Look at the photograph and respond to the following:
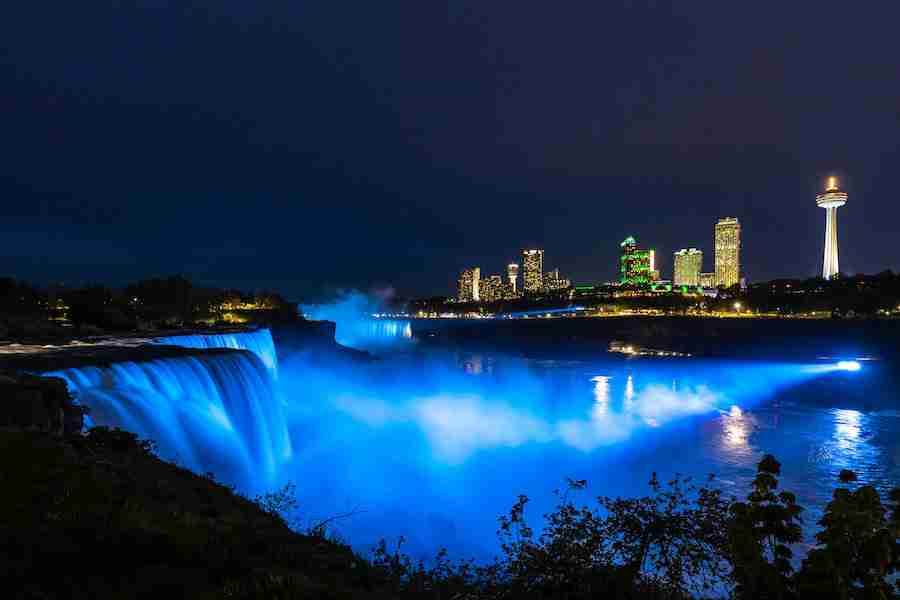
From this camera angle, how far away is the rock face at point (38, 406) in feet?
34.2

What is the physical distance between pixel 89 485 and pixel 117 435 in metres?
4.61

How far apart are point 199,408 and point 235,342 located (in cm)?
1640

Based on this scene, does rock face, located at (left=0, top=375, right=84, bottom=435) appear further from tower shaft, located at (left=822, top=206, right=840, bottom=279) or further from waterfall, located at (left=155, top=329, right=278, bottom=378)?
tower shaft, located at (left=822, top=206, right=840, bottom=279)

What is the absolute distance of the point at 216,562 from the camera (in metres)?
5.33

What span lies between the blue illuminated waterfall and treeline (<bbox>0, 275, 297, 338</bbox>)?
46.6 feet

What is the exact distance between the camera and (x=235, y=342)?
1332 inches

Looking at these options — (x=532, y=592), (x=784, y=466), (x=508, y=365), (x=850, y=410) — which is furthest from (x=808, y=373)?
(x=532, y=592)

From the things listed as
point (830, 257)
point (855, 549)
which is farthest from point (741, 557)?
point (830, 257)

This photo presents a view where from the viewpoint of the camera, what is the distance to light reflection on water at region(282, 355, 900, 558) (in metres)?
19.4

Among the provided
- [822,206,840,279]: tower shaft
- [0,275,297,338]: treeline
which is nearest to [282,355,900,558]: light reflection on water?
[0,275,297,338]: treeline

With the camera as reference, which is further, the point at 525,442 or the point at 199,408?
the point at 525,442

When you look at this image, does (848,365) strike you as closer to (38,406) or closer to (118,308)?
(38,406)

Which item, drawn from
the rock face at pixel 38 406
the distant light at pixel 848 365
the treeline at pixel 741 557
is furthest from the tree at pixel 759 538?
the distant light at pixel 848 365

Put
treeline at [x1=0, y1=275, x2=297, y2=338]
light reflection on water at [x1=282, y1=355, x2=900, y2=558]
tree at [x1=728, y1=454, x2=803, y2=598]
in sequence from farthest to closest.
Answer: treeline at [x1=0, y1=275, x2=297, y2=338]
light reflection on water at [x1=282, y1=355, x2=900, y2=558]
tree at [x1=728, y1=454, x2=803, y2=598]
